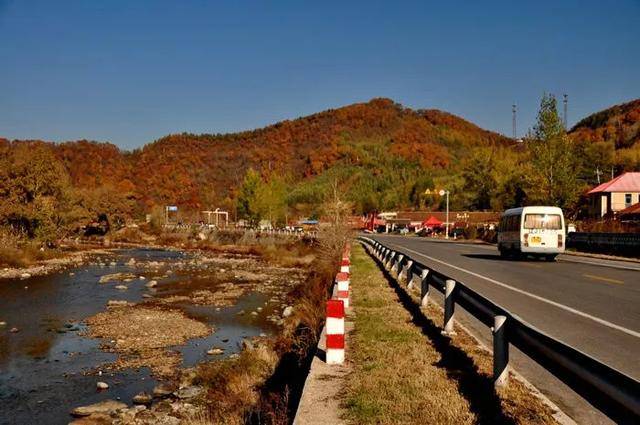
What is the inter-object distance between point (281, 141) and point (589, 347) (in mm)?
193328

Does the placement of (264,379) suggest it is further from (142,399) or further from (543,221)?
(543,221)

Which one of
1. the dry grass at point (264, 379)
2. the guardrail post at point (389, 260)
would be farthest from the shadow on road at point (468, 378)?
the guardrail post at point (389, 260)

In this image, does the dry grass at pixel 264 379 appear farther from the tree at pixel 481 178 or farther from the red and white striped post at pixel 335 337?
the tree at pixel 481 178

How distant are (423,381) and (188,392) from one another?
7325 millimetres

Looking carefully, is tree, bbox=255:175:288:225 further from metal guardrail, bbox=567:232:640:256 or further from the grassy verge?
the grassy verge

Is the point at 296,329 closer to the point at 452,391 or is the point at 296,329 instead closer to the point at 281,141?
the point at 452,391

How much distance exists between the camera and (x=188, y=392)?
41.1 feet

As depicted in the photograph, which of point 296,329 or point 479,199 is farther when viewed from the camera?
point 479,199

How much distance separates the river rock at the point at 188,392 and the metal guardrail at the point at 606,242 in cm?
2493

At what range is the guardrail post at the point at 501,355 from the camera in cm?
639

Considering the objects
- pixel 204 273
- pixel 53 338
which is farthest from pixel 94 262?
pixel 53 338

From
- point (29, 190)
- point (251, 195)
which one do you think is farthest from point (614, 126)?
point (29, 190)

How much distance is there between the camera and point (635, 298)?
13.5m

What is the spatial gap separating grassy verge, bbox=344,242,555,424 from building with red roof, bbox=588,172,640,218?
198 feet
